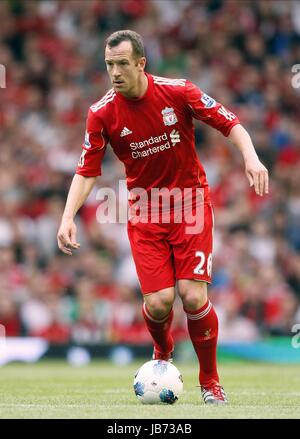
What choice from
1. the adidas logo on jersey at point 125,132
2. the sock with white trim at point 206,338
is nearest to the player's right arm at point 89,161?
the adidas logo on jersey at point 125,132

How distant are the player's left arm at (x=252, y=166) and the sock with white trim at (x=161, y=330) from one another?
131 cm

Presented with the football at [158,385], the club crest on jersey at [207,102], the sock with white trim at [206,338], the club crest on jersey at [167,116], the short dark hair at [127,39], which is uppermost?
the short dark hair at [127,39]

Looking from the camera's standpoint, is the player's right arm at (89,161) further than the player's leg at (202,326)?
Yes

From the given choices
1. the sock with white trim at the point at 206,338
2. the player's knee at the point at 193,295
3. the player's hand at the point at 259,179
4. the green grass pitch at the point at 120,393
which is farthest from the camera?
the sock with white trim at the point at 206,338

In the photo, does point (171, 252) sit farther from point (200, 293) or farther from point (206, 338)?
point (206, 338)

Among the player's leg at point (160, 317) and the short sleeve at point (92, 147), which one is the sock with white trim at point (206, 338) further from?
the short sleeve at point (92, 147)

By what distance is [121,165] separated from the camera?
16.5m

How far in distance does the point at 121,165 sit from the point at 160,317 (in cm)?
842

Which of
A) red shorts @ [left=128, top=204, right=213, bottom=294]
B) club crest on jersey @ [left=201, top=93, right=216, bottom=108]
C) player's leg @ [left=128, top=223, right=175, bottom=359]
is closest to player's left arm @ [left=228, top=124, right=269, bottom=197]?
club crest on jersey @ [left=201, top=93, right=216, bottom=108]

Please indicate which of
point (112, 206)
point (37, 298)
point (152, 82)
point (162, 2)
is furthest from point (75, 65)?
point (152, 82)

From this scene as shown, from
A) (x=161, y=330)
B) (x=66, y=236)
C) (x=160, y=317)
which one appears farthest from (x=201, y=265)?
(x=66, y=236)

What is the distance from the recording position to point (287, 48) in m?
18.1

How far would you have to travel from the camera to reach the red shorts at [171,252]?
26.6ft
